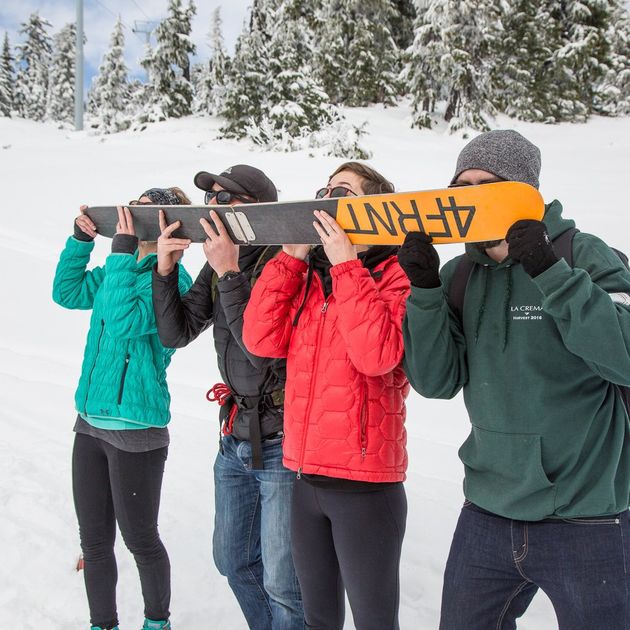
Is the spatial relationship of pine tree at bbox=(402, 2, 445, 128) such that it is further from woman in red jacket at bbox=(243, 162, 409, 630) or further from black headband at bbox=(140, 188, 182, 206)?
woman in red jacket at bbox=(243, 162, 409, 630)

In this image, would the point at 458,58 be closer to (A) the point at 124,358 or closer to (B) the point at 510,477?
(A) the point at 124,358

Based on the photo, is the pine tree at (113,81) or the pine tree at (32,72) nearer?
the pine tree at (113,81)

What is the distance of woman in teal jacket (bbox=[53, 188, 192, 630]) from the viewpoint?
235 centimetres

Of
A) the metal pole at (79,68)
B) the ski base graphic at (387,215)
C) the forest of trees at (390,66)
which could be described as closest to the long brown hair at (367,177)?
the ski base graphic at (387,215)

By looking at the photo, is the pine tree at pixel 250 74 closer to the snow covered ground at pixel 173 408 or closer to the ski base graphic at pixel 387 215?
the snow covered ground at pixel 173 408

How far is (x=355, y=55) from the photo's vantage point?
18.8m

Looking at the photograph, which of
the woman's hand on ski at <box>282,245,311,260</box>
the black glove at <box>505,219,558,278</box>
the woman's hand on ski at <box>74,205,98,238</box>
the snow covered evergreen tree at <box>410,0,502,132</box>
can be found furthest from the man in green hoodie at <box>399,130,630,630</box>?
the snow covered evergreen tree at <box>410,0,502,132</box>

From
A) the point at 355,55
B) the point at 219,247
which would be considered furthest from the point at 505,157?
the point at 355,55

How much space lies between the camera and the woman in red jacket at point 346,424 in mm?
1779

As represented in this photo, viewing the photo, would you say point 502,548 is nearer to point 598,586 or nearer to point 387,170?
point 598,586

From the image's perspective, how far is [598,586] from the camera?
143 cm

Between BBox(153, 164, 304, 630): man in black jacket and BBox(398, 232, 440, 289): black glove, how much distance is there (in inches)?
31.1

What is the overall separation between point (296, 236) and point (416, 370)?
2.26 ft

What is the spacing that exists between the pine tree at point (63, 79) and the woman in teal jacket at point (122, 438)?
146 feet
